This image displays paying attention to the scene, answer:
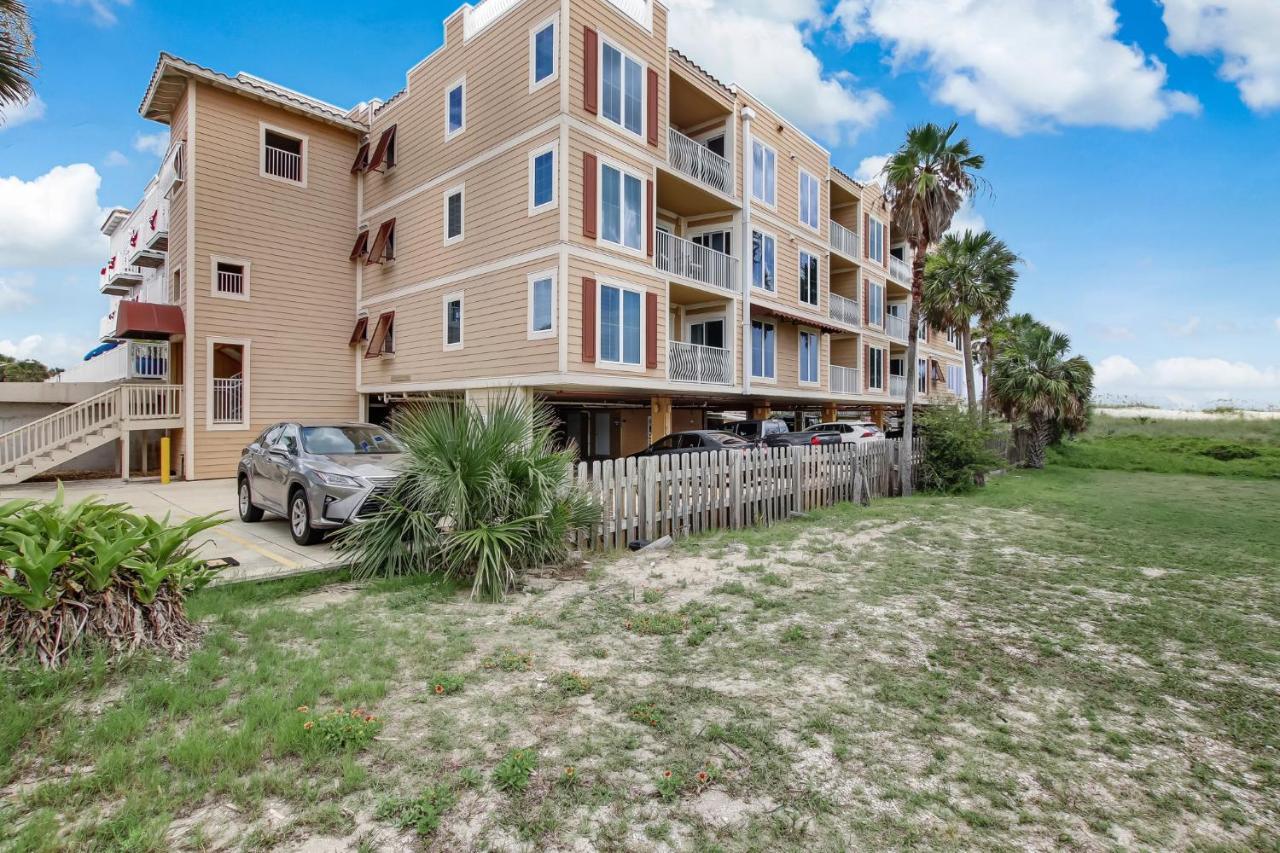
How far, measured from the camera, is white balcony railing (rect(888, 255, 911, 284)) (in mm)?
31750

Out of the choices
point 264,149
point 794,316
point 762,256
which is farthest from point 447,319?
point 794,316

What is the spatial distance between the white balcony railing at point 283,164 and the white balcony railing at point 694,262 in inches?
484

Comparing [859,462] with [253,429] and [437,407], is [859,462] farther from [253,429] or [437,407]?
[253,429]

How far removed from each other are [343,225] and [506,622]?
20.1 metres

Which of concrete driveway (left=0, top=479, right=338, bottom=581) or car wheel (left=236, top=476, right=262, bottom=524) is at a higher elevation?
car wheel (left=236, top=476, right=262, bottom=524)

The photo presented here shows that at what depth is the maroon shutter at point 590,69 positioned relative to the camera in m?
15.0

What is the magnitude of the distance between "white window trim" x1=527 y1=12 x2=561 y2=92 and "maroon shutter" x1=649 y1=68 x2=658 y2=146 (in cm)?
308

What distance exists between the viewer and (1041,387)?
24234 mm

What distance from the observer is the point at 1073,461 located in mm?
27328

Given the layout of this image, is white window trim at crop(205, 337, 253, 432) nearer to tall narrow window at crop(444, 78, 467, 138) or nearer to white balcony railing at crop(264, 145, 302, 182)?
white balcony railing at crop(264, 145, 302, 182)

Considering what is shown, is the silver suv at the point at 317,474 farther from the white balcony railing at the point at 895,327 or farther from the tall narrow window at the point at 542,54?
the white balcony railing at the point at 895,327

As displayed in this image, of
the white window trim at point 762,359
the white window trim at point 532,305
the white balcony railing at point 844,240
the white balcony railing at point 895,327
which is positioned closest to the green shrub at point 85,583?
the white window trim at point 532,305

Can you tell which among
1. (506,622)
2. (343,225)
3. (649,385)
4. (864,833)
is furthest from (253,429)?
(864,833)

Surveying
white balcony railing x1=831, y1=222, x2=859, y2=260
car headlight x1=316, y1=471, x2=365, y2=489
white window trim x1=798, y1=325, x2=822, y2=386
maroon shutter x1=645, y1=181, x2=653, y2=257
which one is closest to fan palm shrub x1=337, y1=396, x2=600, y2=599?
car headlight x1=316, y1=471, x2=365, y2=489
